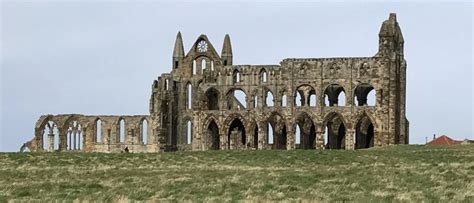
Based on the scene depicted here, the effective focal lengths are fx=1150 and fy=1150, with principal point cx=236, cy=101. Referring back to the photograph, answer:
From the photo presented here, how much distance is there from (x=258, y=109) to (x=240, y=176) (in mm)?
47826

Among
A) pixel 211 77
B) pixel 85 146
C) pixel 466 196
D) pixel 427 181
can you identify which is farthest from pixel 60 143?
pixel 466 196

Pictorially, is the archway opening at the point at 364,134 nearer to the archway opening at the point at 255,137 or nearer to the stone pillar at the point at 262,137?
the stone pillar at the point at 262,137

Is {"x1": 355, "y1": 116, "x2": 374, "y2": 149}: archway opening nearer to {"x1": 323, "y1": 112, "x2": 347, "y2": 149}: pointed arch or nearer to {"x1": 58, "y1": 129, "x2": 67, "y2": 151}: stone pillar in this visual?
{"x1": 323, "y1": 112, "x2": 347, "y2": 149}: pointed arch

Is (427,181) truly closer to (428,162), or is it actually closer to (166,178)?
(166,178)

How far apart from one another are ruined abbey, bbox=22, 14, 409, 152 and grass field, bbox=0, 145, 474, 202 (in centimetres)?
2257

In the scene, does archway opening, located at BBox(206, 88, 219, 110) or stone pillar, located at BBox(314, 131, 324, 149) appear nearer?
stone pillar, located at BBox(314, 131, 324, 149)

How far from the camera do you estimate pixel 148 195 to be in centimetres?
3466

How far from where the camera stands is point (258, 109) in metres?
90.9

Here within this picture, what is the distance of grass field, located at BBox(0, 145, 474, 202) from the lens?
3425 cm

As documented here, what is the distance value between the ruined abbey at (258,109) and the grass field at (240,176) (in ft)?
74.0

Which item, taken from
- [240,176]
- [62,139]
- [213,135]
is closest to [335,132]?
[213,135]

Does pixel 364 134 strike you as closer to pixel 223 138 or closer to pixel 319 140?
pixel 319 140

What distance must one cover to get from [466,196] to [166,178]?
14108 millimetres

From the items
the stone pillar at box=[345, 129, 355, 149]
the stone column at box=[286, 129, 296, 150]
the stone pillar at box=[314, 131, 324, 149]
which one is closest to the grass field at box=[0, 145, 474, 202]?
the stone pillar at box=[345, 129, 355, 149]
